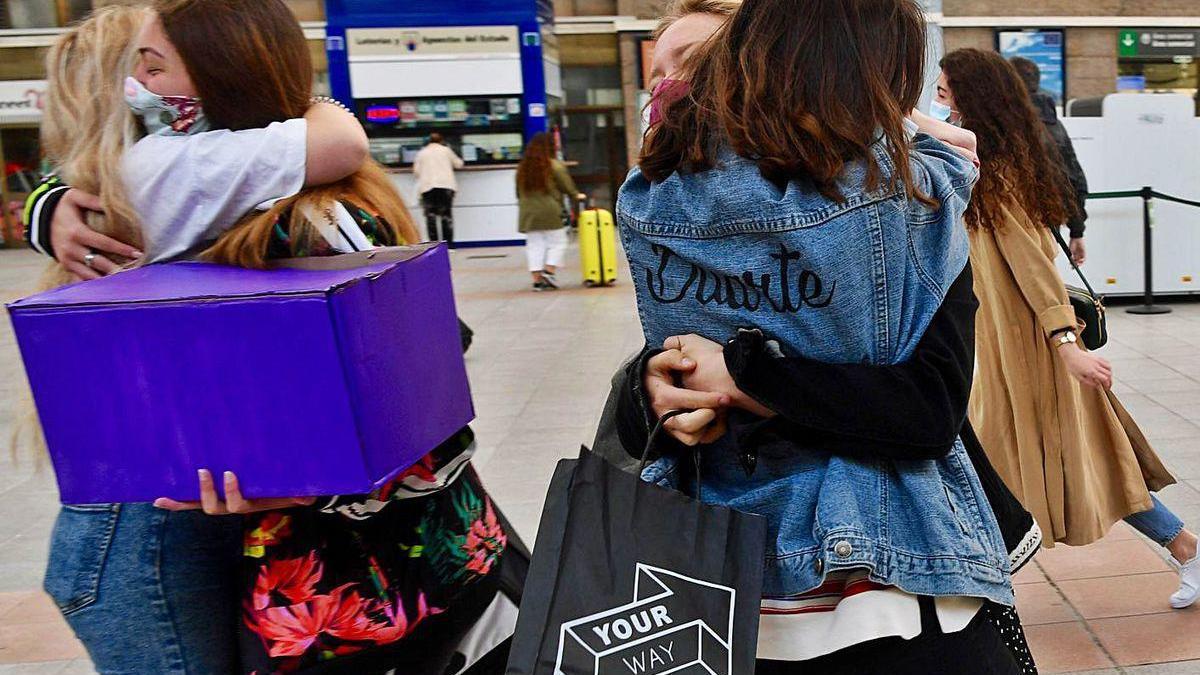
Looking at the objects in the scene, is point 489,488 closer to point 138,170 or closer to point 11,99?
point 138,170

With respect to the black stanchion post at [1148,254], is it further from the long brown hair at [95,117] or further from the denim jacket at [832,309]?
the long brown hair at [95,117]

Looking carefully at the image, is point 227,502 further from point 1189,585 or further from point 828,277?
point 1189,585

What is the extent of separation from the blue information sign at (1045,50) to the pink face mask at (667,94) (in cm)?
2141

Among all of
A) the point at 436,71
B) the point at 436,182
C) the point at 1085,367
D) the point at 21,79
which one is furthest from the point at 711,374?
the point at 21,79

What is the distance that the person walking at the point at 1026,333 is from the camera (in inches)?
120

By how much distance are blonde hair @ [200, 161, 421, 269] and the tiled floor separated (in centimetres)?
58

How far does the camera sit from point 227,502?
146 centimetres

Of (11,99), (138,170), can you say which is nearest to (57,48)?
(138,170)

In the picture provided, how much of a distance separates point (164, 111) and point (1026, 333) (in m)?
2.34

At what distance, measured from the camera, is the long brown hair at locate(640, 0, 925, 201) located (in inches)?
55.2

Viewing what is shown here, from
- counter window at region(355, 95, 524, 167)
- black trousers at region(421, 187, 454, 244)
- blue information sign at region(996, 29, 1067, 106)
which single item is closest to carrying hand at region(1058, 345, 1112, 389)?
black trousers at region(421, 187, 454, 244)

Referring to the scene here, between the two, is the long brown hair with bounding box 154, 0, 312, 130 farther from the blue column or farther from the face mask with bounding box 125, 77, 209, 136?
the blue column

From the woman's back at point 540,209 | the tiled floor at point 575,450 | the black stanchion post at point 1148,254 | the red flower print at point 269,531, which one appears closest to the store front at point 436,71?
the woman's back at point 540,209

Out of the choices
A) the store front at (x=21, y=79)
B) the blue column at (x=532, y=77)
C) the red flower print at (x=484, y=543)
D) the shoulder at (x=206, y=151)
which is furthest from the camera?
the store front at (x=21, y=79)
